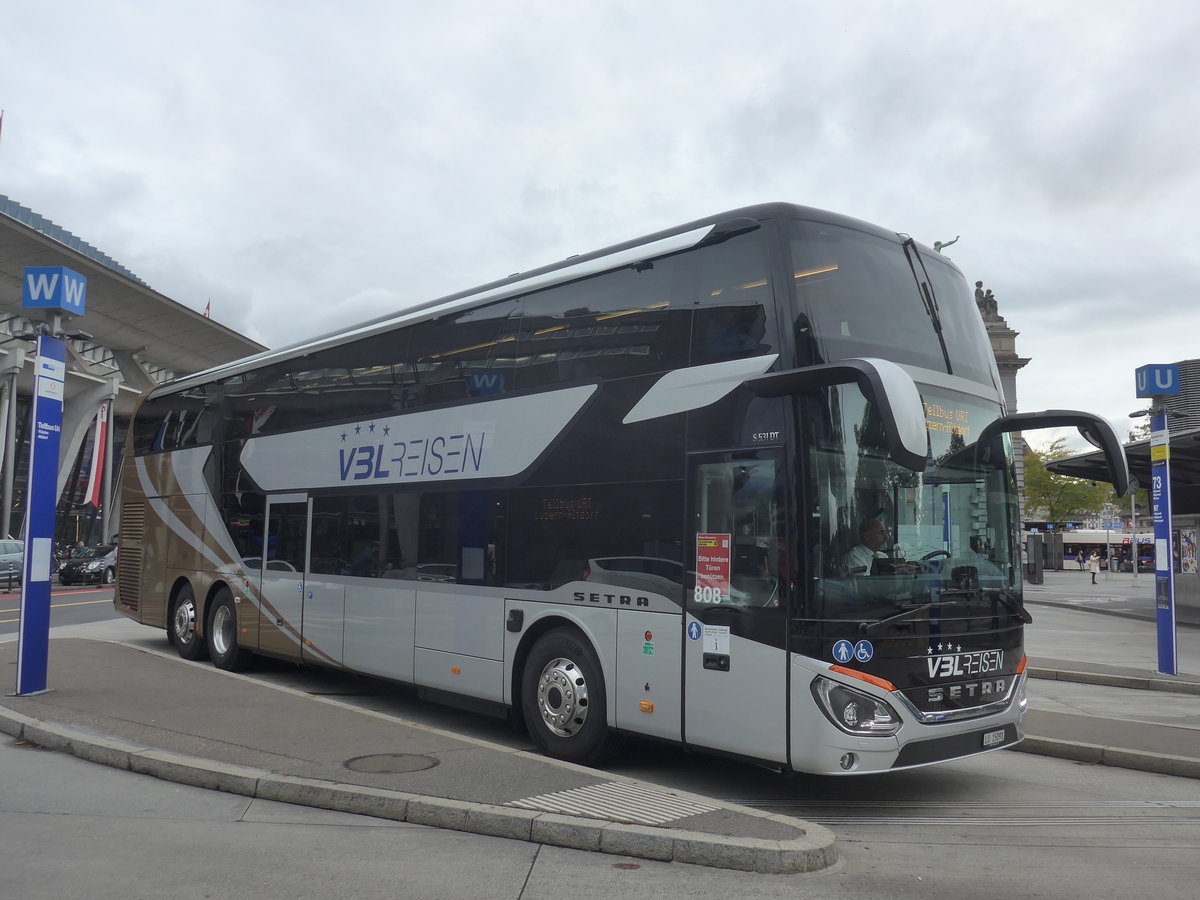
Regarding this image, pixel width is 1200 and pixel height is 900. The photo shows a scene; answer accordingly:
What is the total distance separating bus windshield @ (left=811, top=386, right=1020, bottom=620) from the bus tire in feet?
30.4

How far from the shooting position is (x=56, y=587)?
37062mm

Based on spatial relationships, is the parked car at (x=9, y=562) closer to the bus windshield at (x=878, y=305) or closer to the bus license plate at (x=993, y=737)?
the bus windshield at (x=878, y=305)

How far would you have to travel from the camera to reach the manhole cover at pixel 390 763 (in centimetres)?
724

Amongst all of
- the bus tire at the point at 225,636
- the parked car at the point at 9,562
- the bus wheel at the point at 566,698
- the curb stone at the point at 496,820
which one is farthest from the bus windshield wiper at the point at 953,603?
the parked car at the point at 9,562

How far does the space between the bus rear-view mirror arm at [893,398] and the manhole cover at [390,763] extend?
405 centimetres

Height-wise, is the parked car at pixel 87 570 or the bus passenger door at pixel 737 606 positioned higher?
the bus passenger door at pixel 737 606

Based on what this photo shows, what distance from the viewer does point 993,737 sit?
23.1ft

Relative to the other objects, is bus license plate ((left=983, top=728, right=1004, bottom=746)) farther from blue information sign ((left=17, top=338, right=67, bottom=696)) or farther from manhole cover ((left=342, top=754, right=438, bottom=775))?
blue information sign ((left=17, top=338, right=67, bottom=696))

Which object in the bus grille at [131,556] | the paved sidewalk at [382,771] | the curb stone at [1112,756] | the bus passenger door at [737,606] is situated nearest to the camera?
the paved sidewalk at [382,771]

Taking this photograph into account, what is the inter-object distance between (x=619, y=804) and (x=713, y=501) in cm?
212

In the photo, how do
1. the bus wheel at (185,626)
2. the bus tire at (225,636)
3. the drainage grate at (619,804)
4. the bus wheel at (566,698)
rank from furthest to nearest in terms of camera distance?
the bus wheel at (185,626), the bus tire at (225,636), the bus wheel at (566,698), the drainage grate at (619,804)

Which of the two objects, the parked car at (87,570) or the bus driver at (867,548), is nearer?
the bus driver at (867,548)

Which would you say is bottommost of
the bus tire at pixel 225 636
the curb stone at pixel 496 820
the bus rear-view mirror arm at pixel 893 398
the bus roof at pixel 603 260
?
the curb stone at pixel 496 820

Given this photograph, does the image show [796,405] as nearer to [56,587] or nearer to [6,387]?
[56,587]
